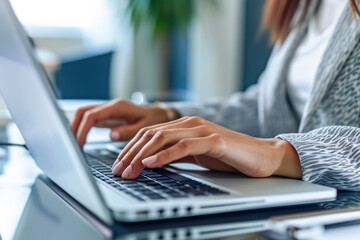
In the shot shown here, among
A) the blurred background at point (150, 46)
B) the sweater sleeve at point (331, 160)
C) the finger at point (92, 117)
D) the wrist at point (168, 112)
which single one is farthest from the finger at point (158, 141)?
the blurred background at point (150, 46)

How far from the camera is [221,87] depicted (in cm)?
331

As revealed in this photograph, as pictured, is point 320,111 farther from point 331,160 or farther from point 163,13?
point 163,13

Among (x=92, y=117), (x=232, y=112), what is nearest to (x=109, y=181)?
(x=92, y=117)

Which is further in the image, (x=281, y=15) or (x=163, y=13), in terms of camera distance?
(x=163, y=13)

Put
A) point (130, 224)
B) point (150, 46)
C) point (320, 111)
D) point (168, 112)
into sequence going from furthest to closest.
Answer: point (150, 46), point (168, 112), point (320, 111), point (130, 224)

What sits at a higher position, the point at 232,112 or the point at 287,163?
the point at 287,163

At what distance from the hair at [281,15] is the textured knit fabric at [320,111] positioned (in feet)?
0.20

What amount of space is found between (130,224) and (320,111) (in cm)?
52

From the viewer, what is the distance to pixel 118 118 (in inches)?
36.4

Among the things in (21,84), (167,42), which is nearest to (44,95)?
(21,84)

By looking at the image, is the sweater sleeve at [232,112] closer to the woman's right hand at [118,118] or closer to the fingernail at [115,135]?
the woman's right hand at [118,118]

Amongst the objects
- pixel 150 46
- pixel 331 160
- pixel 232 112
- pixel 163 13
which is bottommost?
pixel 150 46

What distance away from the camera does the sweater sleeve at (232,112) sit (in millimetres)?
1042

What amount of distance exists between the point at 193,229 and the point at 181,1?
9.87 ft
